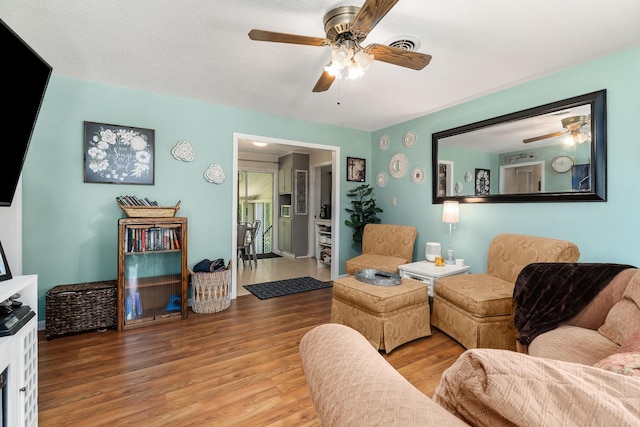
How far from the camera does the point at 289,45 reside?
2.05m

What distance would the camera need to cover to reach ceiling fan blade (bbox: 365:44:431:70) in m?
1.70

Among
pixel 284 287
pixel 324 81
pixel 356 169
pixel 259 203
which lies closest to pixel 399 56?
pixel 324 81

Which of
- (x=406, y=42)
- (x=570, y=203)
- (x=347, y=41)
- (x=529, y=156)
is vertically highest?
(x=406, y=42)

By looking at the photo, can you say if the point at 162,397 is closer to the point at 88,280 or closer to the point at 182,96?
the point at 88,280

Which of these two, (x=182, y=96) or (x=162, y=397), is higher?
(x=182, y=96)

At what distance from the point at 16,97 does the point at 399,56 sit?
2.09 m

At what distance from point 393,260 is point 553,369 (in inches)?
122

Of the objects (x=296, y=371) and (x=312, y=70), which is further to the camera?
(x=312, y=70)

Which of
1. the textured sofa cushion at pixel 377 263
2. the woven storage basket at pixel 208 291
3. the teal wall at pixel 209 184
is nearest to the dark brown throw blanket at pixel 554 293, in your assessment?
the teal wall at pixel 209 184

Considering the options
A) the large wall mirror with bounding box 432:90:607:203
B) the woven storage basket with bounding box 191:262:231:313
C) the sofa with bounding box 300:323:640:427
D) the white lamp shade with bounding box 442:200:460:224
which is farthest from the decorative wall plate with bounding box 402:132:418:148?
the sofa with bounding box 300:323:640:427

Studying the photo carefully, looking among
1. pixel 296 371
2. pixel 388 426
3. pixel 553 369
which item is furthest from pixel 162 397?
pixel 553 369

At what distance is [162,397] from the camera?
1.63 meters

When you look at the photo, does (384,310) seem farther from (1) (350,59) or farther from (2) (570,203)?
(2) (570,203)

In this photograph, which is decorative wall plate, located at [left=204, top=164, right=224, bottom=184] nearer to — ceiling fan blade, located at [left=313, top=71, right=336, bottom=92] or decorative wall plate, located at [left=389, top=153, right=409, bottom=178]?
ceiling fan blade, located at [left=313, top=71, right=336, bottom=92]
